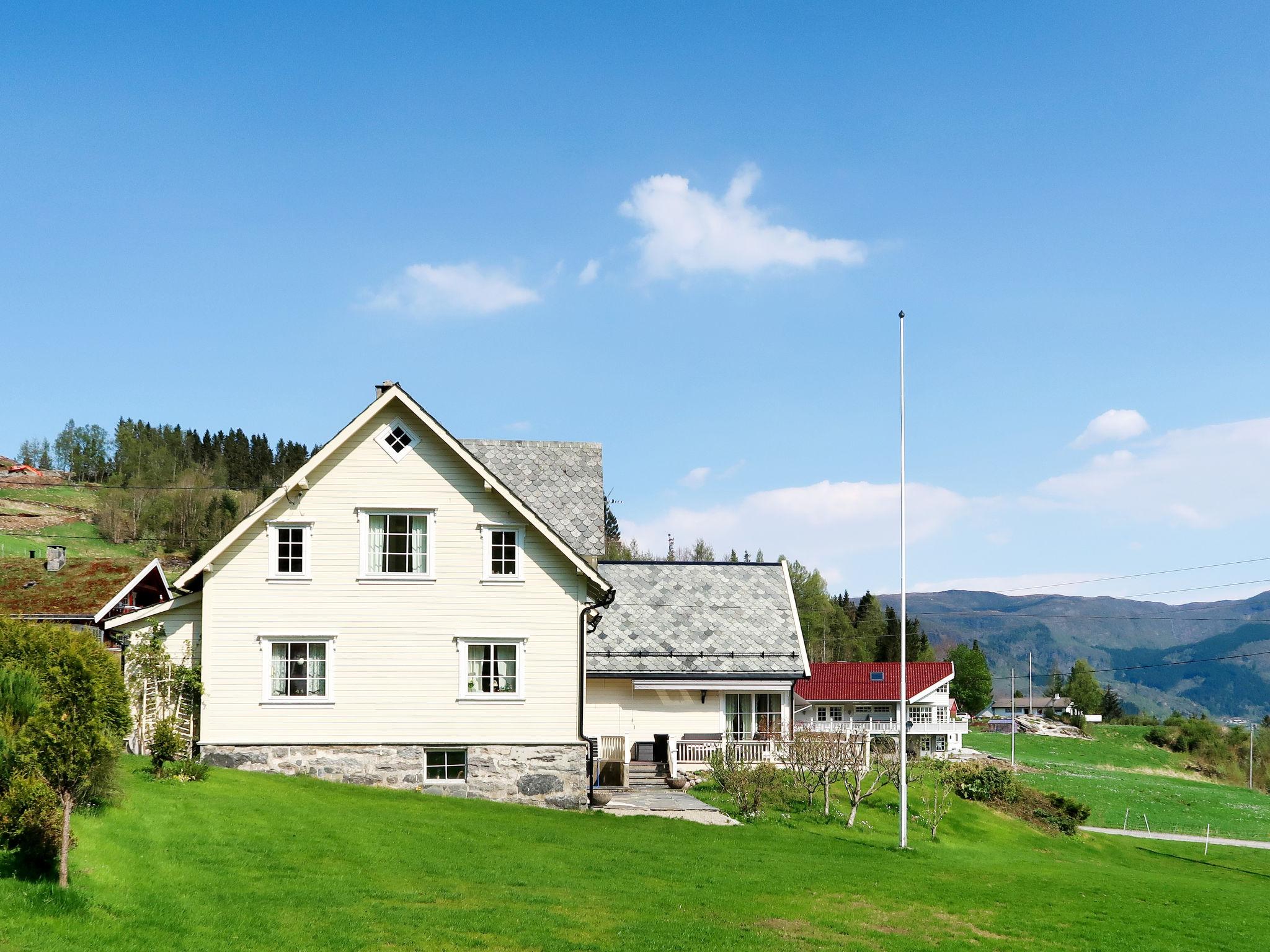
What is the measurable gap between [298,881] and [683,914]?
6.17 meters

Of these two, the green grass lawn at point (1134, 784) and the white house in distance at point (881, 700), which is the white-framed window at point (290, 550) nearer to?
the green grass lawn at point (1134, 784)

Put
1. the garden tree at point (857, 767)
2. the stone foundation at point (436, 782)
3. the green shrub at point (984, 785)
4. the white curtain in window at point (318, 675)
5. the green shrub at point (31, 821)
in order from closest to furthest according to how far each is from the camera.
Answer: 1. the green shrub at point (31, 821)
2. the stone foundation at point (436, 782)
3. the white curtain in window at point (318, 675)
4. the garden tree at point (857, 767)
5. the green shrub at point (984, 785)

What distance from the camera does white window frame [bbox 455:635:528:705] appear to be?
28.0 m

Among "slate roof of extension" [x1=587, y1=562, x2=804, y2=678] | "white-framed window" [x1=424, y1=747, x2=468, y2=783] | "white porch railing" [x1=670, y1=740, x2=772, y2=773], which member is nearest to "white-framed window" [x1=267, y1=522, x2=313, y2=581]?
"white-framed window" [x1=424, y1=747, x2=468, y2=783]

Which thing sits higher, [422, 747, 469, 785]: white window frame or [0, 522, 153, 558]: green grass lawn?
[0, 522, 153, 558]: green grass lawn

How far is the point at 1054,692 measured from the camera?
192m

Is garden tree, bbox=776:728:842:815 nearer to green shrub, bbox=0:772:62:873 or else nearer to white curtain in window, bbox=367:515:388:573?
white curtain in window, bbox=367:515:388:573

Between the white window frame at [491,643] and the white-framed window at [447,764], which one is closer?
the white-framed window at [447,764]

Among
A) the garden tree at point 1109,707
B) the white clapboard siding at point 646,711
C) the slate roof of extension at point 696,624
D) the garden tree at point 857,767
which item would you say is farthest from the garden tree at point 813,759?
the garden tree at point 1109,707

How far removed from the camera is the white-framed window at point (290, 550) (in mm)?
28031

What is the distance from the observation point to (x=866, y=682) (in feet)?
237

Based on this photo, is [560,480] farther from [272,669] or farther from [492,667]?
[272,669]

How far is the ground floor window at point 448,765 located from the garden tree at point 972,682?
105671 millimetres

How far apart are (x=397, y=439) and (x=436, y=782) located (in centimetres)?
940
